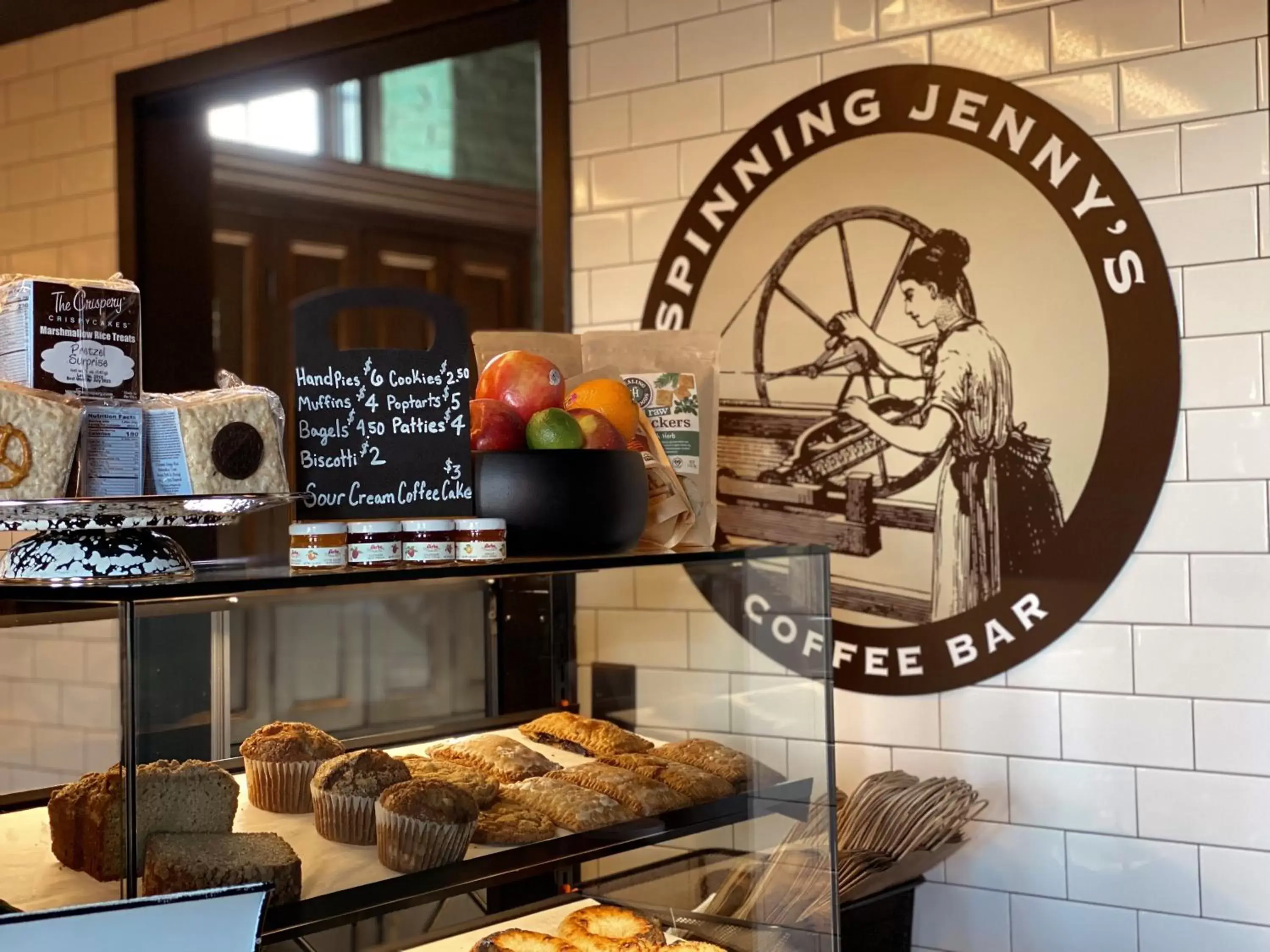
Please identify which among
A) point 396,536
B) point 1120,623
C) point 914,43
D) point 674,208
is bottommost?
point 1120,623

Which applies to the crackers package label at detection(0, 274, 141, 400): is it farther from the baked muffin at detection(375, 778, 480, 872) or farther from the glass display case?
the baked muffin at detection(375, 778, 480, 872)

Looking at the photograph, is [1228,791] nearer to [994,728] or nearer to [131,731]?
[994,728]

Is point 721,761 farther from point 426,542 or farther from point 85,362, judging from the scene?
point 85,362

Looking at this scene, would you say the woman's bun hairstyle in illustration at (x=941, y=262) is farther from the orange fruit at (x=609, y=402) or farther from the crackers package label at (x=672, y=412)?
the orange fruit at (x=609, y=402)

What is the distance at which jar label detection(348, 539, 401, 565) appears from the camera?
1.33 metres

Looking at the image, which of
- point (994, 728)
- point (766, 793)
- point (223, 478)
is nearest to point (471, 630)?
point (766, 793)

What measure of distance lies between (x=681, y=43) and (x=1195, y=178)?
1.01 m

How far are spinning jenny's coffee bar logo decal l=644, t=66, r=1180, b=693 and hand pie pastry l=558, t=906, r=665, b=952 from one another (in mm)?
797

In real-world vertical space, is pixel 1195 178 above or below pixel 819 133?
below

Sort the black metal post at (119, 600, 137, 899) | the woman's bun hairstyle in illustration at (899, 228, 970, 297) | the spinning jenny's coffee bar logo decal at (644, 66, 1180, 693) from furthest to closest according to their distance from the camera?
the woman's bun hairstyle in illustration at (899, 228, 970, 297), the spinning jenny's coffee bar logo decal at (644, 66, 1180, 693), the black metal post at (119, 600, 137, 899)

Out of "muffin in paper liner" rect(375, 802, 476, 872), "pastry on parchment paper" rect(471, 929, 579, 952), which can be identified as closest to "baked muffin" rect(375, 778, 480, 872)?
"muffin in paper liner" rect(375, 802, 476, 872)

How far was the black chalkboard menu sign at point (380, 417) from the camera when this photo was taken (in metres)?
1.42

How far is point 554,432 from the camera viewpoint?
1.55m

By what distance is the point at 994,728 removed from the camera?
7.49 feet
